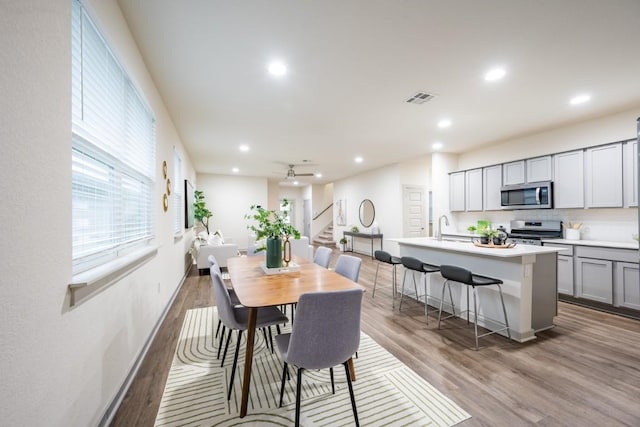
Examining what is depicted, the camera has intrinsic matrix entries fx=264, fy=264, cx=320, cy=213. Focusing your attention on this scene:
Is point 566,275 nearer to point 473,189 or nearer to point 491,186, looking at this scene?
point 491,186

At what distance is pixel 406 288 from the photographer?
4.05m

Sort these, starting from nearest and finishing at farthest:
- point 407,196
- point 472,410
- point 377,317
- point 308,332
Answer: point 308,332 → point 472,410 → point 377,317 → point 407,196

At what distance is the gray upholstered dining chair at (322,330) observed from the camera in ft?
4.61

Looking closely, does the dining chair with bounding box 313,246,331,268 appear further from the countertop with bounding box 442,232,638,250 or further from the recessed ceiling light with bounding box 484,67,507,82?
the countertop with bounding box 442,232,638,250

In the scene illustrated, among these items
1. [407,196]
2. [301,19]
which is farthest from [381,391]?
[407,196]

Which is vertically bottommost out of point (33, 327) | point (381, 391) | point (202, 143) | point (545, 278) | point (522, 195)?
point (381, 391)

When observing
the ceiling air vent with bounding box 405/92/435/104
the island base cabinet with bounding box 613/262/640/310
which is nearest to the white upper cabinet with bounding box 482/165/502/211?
the island base cabinet with bounding box 613/262/640/310

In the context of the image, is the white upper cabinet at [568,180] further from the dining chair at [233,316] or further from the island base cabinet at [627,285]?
the dining chair at [233,316]

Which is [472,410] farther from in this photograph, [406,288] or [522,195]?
[522,195]

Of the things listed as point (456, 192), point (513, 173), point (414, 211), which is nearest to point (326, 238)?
point (414, 211)

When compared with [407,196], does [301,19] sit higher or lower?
higher

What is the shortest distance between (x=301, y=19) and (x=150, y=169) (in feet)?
6.87

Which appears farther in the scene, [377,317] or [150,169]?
[377,317]

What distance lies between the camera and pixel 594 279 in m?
3.52
